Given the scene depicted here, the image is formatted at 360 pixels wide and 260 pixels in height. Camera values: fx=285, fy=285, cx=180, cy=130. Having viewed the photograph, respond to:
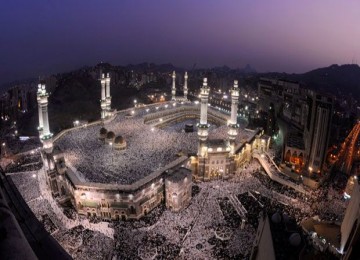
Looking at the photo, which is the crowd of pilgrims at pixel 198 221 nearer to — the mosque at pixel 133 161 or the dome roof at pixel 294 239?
the mosque at pixel 133 161

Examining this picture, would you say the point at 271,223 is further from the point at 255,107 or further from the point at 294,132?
the point at 255,107

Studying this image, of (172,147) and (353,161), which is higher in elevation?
(172,147)

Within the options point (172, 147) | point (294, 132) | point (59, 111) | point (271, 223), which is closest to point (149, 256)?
point (271, 223)

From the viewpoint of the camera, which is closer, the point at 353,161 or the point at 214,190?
the point at 214,190

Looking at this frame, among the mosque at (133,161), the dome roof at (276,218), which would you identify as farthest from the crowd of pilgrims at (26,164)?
the dome roof at (276,218)

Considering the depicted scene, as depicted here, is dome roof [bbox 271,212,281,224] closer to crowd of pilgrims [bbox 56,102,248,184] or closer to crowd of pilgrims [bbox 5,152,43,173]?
crowd of pilgrims [bbox 56,102,248,184]

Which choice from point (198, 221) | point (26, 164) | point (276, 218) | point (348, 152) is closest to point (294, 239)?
point (276, 218)
